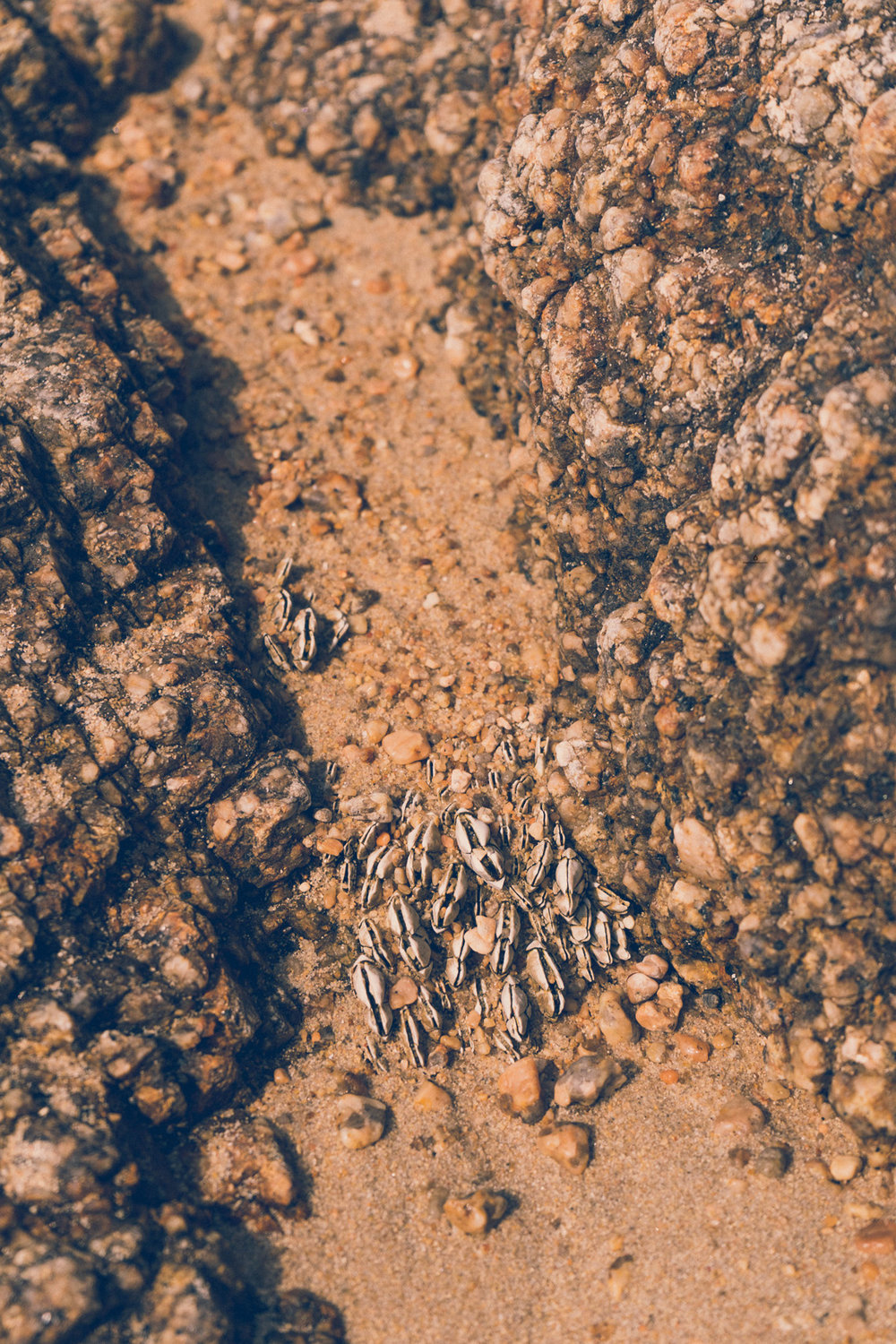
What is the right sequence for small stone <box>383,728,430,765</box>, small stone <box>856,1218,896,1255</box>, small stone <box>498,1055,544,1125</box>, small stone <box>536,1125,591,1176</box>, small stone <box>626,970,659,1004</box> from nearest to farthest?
small stone <box>856,1218,896,1255</box>
small stone <box>536,1125,591,1176</box>
small stone <box>498,1055,544,1125</box>
small stone <box>626,970,659,1004</box>
small stone <box>383,728,430,765</box>

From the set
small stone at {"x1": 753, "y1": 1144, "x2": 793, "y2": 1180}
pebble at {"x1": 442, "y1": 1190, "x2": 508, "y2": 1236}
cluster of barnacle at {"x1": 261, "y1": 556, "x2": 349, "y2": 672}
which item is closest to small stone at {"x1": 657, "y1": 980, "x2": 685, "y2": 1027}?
small stone at {"x1": 753, "y1": 1144, "x2": 793, "y2": 1180}

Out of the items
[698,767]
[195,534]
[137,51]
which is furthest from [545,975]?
[137,51]

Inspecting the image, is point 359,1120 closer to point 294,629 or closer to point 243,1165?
point 243,1165

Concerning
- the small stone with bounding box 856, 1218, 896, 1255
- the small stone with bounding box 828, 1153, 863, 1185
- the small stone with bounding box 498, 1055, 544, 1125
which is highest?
the small stone with bounding box 498, 1055, 544, 1125

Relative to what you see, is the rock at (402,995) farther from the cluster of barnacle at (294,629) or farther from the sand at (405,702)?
the cluster of barnacle at (294,629)

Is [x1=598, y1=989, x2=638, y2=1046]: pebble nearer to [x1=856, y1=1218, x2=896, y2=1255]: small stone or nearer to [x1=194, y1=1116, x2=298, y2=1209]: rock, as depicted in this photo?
[x1=856, y1=1218, x2=896, y2=1255]: small stone

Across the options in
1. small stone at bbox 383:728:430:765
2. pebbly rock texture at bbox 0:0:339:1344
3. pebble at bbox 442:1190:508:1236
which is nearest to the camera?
pebbly rock texture at bbox 0:0:339:1344

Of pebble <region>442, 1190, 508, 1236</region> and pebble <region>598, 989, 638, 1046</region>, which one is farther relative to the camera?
pebble <region>598, 989, 638, 1046</region>

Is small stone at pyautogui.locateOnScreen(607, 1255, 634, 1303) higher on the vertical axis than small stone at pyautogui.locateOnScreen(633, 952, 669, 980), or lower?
lower
